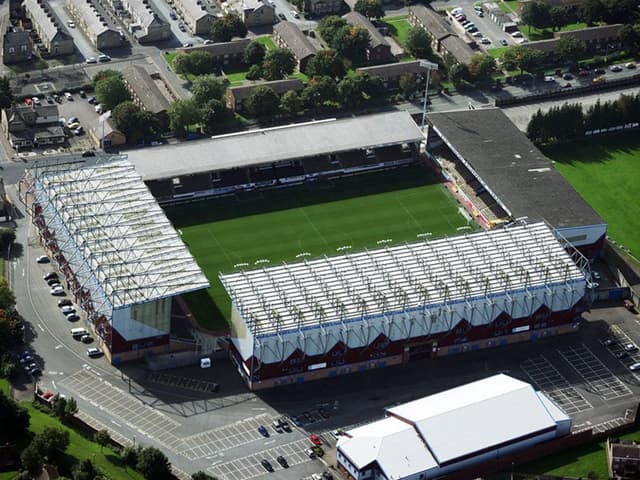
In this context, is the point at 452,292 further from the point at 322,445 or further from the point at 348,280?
the point at 322,445

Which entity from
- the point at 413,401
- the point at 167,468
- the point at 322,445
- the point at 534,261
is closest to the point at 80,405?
the point at 167,468

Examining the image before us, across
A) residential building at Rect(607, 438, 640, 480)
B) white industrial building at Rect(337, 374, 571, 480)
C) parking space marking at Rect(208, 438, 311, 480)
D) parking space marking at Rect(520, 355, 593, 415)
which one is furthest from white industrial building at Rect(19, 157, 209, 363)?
residential building at Rect(607, 438, 640, 480)

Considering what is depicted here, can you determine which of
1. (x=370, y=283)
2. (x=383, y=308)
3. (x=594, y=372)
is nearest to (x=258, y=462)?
(x=383, y=308)

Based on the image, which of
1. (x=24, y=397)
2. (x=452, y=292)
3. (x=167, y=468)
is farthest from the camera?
(x=452, y=292)

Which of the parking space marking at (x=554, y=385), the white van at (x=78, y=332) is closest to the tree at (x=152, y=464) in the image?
the white van at (x=78, y=332)

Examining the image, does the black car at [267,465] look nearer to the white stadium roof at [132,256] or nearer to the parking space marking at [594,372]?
the white stadium roof at [132,256]

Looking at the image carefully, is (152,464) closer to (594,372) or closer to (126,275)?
(126,275)

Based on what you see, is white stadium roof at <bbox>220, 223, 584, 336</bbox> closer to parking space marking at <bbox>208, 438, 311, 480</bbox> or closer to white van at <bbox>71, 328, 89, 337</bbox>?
parking space marking at <bbox>208, 438, 311, 480</bbox>
